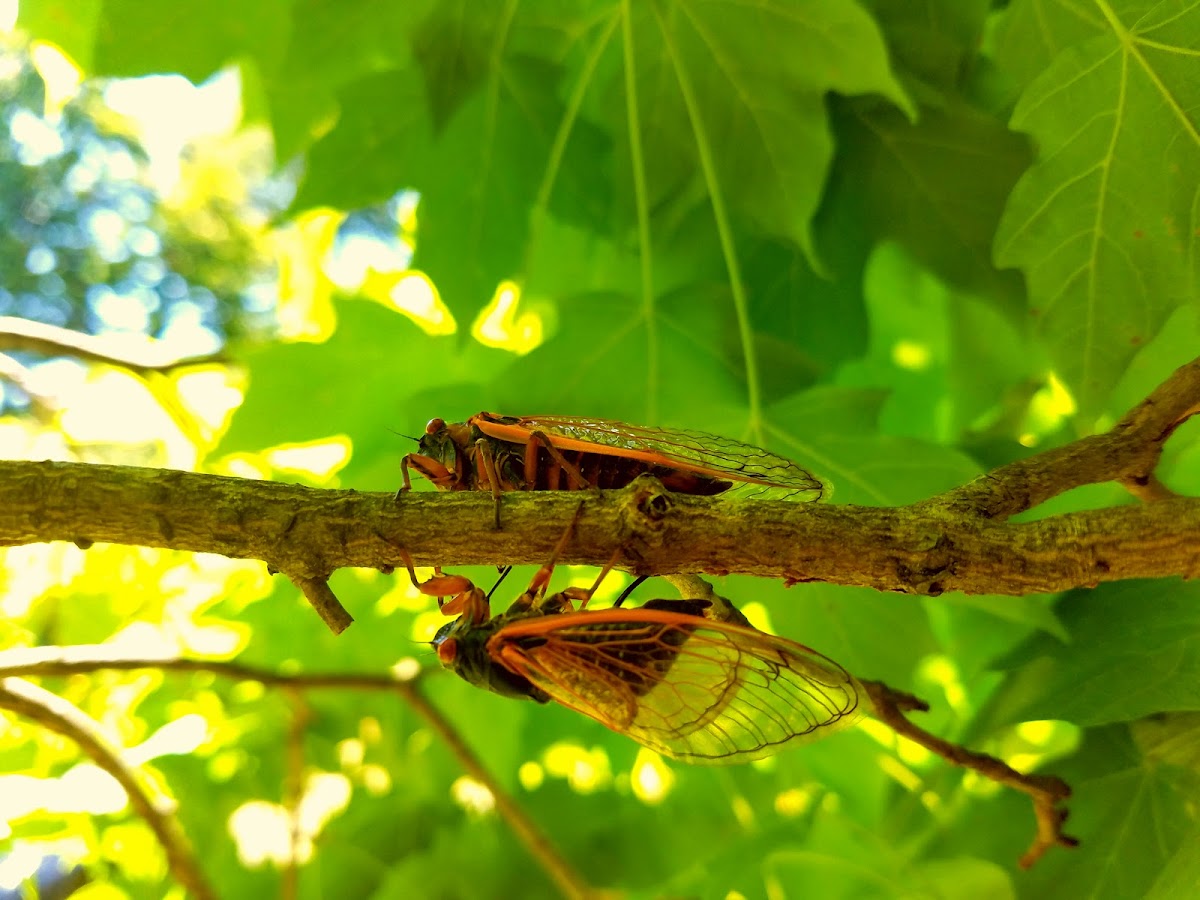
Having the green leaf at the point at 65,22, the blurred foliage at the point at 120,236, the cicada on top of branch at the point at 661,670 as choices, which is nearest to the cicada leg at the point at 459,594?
the cicada on top of branch at the point at 661,670

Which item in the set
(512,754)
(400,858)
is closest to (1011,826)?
(512,754)

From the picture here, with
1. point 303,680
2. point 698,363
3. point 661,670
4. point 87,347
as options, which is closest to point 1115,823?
point 661,670

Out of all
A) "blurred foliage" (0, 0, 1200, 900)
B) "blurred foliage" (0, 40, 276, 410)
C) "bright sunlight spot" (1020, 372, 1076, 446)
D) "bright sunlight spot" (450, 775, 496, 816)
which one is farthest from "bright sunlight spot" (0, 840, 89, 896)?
"bright sunlight spot" (1020, 372, 1076, 446)

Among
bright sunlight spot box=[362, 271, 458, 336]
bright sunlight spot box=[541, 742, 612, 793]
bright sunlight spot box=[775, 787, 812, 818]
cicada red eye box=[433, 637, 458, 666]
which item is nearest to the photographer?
cicada red eye box=[433, 637, 458, 666]

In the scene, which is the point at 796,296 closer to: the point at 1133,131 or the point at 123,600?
the point at 1133,131

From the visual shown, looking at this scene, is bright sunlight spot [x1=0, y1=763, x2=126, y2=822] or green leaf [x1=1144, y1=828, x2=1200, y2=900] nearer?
green leaf [x1=1144, y1=828, x2=1200, y2=900]

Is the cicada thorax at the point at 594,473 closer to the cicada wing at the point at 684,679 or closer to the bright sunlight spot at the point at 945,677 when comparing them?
the cicada wing at the point at 684,679

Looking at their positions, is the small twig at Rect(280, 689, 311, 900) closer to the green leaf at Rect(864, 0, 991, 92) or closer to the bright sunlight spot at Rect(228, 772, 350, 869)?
the bright sunlight spot at Rect(228, 772, 350, 869)
